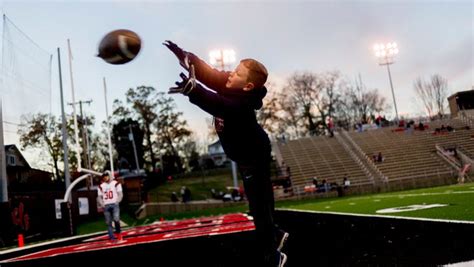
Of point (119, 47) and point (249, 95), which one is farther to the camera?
point (119, 47)

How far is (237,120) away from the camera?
10.2 ft

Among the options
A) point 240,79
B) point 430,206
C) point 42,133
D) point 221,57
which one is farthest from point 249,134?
point 221,57

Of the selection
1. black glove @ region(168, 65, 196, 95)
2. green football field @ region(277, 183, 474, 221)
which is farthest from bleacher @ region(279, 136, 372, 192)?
black glove @ region(168, 65, 196, 95)

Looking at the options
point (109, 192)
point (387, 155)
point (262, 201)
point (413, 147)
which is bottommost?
point (262, 201)

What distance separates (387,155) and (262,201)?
3138cm

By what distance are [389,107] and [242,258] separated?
67225 mm

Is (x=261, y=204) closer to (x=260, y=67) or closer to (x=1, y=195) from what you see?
(x=260, y=67)

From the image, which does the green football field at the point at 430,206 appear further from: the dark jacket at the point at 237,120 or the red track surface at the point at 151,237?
the dark jacket at the point at 237,120

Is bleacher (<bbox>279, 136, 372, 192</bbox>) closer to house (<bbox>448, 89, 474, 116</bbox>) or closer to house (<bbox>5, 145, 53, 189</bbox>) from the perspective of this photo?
house (<bbox>448, 89, 474, 116</bbox>)

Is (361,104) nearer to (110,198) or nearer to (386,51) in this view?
(386,51)

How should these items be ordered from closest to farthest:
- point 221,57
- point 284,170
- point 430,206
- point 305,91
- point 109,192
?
point 430,206
point 109,192
point 284,170
point 221,57
point 305,91

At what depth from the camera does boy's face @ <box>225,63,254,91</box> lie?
329 centimetres

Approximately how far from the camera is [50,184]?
16938mm

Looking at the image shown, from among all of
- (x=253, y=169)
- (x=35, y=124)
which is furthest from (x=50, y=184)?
(x=253, y=169)
